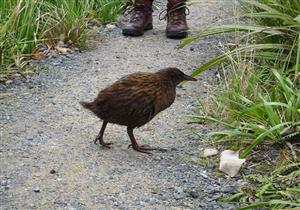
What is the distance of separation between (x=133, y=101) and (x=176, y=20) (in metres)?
2.72

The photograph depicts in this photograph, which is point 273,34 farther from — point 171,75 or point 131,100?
point 131,100

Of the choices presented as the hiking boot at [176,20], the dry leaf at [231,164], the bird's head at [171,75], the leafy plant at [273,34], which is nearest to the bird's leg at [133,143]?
the bird's head at [171,75]

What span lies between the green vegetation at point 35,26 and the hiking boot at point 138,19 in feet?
1.39

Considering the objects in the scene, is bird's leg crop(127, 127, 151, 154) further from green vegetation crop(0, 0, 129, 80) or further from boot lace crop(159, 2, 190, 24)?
boot lace crop(159, 2, 190, 24)

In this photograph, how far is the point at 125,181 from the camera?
3850 millimetres

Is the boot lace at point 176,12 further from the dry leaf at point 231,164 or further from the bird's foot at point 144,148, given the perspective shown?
the dry leaf at point 231,164

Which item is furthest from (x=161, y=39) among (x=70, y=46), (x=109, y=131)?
(x=109, y=131)

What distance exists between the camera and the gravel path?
12.1 feet

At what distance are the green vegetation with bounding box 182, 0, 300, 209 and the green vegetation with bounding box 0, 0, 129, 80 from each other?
1.48m

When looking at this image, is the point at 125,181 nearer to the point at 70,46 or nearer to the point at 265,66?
the point at 265,66

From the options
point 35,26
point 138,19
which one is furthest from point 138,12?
point 35,26

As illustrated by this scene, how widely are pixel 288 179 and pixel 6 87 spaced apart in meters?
2.59

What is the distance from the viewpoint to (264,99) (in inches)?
172

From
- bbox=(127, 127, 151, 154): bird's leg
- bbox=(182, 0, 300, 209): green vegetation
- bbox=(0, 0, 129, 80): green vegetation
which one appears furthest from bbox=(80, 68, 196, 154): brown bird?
bbox=(0, 0, 129, 80): green vegetation
